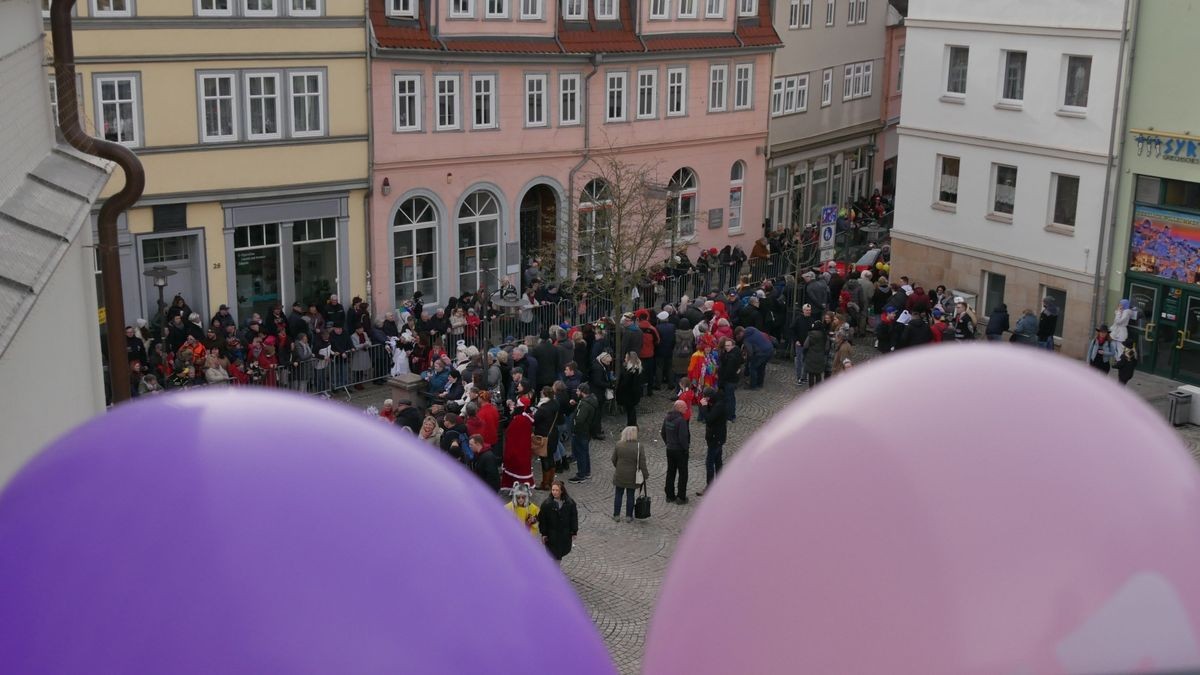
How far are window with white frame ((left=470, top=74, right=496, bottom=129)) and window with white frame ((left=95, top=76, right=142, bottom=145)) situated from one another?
317 inches

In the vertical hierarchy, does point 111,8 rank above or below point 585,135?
above

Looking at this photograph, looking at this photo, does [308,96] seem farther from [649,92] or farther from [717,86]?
[717,86]

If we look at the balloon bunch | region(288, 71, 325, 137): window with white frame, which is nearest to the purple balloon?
the balloon bunch

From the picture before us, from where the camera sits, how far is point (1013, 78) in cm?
3173

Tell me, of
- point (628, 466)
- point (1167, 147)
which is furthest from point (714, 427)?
point (1167, 147)

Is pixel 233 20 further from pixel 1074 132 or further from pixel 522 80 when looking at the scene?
pixel 1074 132

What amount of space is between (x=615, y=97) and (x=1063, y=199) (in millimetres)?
11650

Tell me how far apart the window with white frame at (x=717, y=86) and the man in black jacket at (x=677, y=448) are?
21.2 metres

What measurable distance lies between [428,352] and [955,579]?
24324 mm

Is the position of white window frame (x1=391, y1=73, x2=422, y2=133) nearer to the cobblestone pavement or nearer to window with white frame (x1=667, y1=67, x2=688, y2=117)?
the cobblestone pavement

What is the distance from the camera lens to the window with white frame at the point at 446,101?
110ft

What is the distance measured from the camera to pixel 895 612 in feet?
12.4

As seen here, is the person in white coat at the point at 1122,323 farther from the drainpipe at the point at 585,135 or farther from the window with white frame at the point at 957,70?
the drainpipe at the point at 585,135

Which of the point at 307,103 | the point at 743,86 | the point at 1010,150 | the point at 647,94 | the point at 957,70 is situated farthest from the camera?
the point at 743,86
